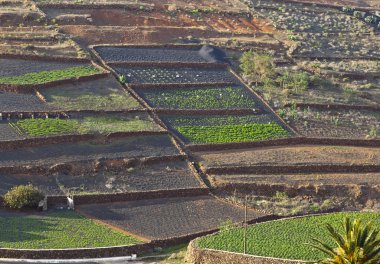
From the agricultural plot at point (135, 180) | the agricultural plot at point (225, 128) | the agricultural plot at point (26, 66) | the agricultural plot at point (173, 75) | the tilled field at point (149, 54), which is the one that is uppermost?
the tilled field at point (149, 54)

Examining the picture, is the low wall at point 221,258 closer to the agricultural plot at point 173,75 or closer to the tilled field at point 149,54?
the agricultural plot at point 173,75

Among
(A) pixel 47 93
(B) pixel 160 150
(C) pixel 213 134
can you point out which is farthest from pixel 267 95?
(A) pixel 47 93

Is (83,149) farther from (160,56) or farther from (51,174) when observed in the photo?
(160,56)

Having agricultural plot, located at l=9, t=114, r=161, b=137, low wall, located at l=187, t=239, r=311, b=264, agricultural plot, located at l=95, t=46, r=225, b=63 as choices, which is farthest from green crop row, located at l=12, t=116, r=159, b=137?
low wall, located at l=187, t=239, r=311, b=264

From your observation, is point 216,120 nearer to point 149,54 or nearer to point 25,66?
point 149,54

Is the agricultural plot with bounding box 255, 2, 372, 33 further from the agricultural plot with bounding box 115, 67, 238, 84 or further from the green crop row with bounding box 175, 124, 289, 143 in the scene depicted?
the green crop row with bounding box 175, 124, 289, 143

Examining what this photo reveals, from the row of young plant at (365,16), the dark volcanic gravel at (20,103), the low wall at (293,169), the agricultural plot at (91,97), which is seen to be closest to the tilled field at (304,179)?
the low wall at (293,169)
